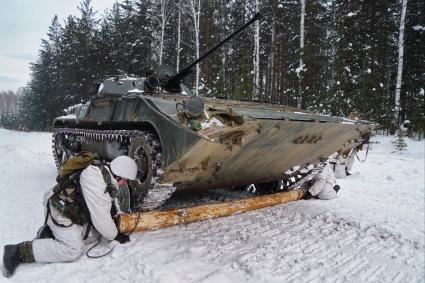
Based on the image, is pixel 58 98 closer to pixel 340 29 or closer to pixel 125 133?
pixel 340 29

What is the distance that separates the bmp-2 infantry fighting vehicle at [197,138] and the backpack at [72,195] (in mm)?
834

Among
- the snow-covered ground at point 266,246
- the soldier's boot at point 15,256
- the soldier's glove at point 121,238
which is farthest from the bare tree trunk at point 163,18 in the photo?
the soldier's boot at point 15,256

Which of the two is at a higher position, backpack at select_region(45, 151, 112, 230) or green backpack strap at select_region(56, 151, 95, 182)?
green backpack strap at select_region(56, 151, 95, 182)

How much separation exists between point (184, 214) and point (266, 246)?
105 cm

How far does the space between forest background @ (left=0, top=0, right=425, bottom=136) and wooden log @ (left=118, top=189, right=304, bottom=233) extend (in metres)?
2.62

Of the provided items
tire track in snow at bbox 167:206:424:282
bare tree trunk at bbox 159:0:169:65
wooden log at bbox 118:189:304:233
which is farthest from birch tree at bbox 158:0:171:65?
tire track in snow at bbox 167:206:424:282

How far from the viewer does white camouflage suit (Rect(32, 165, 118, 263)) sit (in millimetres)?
3561

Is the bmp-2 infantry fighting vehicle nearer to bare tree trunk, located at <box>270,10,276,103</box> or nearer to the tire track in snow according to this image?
the tire track in snow

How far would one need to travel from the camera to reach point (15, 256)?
3.50 metres

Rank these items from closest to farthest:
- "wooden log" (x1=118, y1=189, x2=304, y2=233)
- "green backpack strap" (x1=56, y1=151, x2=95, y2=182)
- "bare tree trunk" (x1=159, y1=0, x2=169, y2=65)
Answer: "green backpack strap" (x1=56, y1=151, x2=95, y2=182) < "wooden log" (x1=118, y1=189, x2=304, y2=233) < "bare tree trunk" (x1=159, y1=0, x2=169, y2=65)

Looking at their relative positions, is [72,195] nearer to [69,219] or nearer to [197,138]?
[69,219]

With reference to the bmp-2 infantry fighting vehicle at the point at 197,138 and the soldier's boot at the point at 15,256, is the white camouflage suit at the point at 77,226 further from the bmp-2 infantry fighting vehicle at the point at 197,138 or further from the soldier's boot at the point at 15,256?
the bmp-2 infantry fighting vehicle at the point at 197,138

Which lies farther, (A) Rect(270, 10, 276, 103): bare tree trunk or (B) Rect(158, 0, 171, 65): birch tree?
(A) Rect(270, 10, 276, 103): bare tree trunk

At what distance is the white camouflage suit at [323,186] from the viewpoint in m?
6.80
